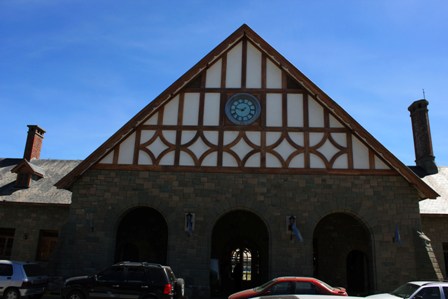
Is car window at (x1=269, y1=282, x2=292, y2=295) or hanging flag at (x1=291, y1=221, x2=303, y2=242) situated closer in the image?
car window at (x1=269, y1=282, x2=292, y2=295)

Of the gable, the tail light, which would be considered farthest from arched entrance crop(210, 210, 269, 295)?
the tail light

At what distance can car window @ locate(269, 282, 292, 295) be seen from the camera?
11844 mm

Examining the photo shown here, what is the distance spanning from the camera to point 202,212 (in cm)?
1662

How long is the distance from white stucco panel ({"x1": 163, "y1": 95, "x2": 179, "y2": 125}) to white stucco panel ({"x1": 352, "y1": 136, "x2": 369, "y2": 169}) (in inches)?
309

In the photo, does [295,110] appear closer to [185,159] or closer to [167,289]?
[185,159]

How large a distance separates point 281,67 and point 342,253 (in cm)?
943

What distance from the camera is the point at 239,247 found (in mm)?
20469

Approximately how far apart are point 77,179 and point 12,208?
7803mm

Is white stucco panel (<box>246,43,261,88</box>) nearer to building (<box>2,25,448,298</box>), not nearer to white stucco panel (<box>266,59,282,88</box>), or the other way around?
building (<box>2,25,448,298</box>)

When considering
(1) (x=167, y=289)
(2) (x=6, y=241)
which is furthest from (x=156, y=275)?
(2) (x=6, y=241)

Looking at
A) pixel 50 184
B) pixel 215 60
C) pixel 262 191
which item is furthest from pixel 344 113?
pixel 50 184

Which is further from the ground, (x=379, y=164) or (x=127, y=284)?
(x=379, y=164)

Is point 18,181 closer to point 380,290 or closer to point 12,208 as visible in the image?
point 12,208

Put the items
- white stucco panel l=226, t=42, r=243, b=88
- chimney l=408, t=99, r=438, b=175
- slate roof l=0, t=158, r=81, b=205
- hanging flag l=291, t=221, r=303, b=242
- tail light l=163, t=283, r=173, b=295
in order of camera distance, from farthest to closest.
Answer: chimney l=408, t=99, r=438, b=175 → slate roof l=0, t=158, r=81, b=205 → white stucco panel l=226, t=42, r=243, b=88 → hanging flag l=291, t=221, r=303, b=242 → tail light l=163, t=283, r=173, b=295
